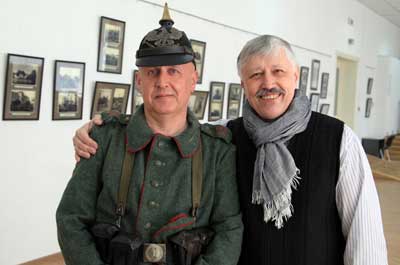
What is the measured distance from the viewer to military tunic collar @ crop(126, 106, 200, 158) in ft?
5.99

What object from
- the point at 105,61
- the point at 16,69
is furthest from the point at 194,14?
the point at 16,69

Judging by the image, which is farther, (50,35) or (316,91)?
(316,91)

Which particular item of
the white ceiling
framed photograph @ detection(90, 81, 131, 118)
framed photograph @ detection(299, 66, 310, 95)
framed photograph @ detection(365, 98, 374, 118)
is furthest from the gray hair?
framed photograph @ detection(365, 98, 374, 118)

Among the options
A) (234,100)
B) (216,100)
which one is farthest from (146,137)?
(234,100)

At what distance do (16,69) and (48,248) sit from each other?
64.5 inches

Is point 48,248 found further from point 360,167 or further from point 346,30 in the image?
point 346,30

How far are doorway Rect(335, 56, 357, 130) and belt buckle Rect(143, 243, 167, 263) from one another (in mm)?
10686

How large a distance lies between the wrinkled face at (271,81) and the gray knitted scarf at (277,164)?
44 mm

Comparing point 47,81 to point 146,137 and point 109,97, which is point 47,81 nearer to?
point 109,97

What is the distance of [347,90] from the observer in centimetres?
1199

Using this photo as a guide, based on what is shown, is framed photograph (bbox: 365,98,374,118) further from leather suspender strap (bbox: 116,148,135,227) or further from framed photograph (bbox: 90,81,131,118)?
leather suspender strap (bbox: 116,148,135,227)

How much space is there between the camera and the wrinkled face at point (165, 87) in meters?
1.77

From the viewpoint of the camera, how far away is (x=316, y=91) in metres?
9.73

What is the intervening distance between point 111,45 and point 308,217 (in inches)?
131
